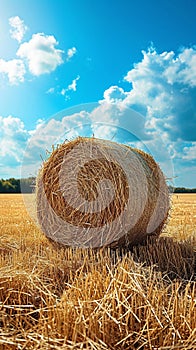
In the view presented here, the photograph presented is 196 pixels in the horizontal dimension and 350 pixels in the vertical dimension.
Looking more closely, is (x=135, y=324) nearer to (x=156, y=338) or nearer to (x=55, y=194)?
(x=156, y=338)

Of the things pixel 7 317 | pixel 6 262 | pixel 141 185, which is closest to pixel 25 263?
pixel 6 262

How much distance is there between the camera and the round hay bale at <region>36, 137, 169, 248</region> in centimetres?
423

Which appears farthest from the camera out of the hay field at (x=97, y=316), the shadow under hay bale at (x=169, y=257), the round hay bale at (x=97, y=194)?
the round hay bale at (x=97, y=194)

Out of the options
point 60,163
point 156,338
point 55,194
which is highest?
point 60,163

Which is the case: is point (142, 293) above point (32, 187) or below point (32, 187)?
below

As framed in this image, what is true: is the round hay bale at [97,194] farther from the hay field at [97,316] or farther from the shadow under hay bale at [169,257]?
the hay field at [97,316]

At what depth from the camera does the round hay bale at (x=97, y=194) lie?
4.23m

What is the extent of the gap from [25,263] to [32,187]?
5.61ft

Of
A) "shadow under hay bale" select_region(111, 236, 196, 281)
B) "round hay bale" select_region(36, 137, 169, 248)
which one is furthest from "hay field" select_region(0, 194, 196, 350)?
"round hay bale" select_region(36, 137, 169, 248)

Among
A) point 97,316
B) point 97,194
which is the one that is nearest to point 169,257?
point 97,194

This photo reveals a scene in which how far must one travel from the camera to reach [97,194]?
4270mm

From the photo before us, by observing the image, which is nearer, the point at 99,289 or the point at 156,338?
the point at 156,338

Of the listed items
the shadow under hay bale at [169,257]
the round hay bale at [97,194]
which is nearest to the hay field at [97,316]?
→ the shadow under hay bale at [169,257]

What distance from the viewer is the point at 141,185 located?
14.3 feet
